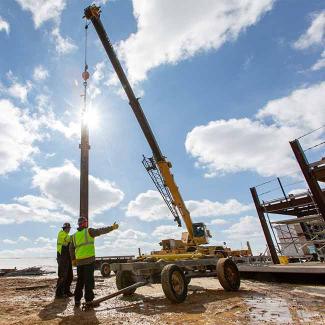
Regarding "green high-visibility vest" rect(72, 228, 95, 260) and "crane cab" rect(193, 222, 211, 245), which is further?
"crane cab" rect(193, 222, 211, 245)

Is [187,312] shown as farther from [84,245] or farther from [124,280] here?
[124,280]

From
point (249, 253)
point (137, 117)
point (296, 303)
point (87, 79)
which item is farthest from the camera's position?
point (249, 253)

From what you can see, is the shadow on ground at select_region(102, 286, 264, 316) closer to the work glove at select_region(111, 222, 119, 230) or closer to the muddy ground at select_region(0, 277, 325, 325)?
the muddy ground at select_region(0, 277, 325, 325)

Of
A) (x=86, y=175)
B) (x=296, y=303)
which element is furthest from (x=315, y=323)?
(x=86, y=175)

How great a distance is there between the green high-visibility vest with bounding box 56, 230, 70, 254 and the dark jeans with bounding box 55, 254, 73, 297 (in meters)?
0.23

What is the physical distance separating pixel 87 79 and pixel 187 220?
10.2 meters

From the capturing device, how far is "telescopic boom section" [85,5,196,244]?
17.0m

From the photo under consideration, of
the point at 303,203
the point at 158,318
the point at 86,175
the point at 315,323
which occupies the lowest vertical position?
the point at 315,323

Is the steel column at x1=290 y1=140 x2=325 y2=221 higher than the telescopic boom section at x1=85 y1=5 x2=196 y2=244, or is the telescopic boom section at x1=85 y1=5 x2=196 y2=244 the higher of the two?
the telescopic boom section at x1=85 y1=5 x2=196 y2=244

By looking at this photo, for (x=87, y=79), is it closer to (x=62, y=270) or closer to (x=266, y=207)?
(x=62, y=270)

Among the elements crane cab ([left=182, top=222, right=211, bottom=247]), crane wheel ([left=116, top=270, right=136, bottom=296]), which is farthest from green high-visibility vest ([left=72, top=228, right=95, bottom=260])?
crane cab ([left=182, top=222, right=211, bottom=247])

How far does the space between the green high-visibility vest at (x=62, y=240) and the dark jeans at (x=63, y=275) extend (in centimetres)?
23

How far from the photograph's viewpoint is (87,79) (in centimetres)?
1502

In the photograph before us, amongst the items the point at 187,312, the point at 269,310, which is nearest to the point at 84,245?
the point at 187,312
